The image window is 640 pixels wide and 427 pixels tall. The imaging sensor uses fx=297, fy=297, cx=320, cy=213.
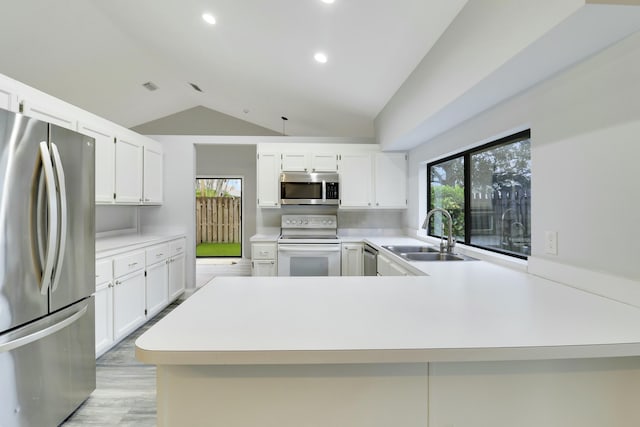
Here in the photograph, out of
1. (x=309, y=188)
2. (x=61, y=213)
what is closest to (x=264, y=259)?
(x=309, y=188)

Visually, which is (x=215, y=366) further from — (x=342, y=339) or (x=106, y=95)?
(x=106, y=95)

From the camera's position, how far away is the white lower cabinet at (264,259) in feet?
11.7

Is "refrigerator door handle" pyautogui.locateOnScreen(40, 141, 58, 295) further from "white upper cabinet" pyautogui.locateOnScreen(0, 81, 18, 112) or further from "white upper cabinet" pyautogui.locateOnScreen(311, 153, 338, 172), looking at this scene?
"white upper cabinet" pyautogui.locateOnScreen(311, 153, 338, 172)

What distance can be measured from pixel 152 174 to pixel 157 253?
3.60 feet

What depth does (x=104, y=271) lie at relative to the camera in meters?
2.35

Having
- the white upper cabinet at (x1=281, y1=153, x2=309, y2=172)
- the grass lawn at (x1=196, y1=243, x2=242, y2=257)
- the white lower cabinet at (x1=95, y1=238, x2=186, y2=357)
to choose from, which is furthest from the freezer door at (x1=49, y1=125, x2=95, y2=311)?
the grass lawn at (x1=196, y1=243, x2=242, y2=257)

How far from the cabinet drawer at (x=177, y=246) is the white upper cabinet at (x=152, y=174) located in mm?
582

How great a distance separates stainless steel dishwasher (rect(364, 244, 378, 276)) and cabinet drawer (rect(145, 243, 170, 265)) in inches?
90.8

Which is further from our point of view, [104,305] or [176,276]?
[176,276]

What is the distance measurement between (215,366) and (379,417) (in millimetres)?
484

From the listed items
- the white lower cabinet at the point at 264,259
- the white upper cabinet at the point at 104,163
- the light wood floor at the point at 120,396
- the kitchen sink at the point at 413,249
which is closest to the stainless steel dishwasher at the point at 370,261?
the kitchen sink at the point at 413,249

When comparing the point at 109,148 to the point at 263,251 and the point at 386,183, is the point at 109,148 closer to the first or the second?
the point at 263,251

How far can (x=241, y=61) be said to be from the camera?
308 centimetres

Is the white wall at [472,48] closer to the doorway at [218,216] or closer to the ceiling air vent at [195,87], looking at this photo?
the ceiling air vent at [195,87]
